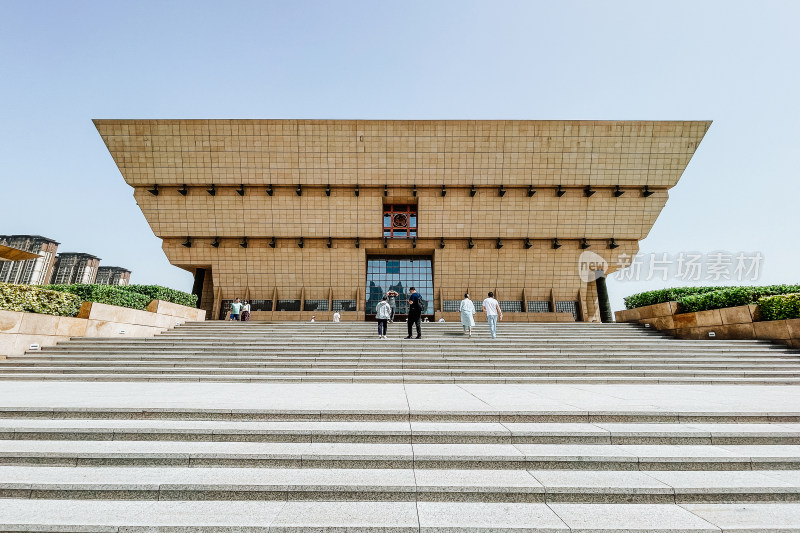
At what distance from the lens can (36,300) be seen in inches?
474

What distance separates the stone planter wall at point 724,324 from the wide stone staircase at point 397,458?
223 inches

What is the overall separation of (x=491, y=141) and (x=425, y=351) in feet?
53.1

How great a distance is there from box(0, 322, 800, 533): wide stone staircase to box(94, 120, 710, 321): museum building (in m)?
17.0

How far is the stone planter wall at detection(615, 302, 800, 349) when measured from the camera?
12.0 meters

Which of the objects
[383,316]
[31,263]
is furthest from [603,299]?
[31,263]

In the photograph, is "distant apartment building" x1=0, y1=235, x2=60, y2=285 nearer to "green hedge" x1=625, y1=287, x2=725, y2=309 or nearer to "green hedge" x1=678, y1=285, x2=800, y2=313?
"green hedge" x1=625, y1=287, x2=725, y2=309

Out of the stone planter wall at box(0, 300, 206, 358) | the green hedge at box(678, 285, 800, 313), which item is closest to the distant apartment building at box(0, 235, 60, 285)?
the stone planter wall at box(0, 300, 206, 358)

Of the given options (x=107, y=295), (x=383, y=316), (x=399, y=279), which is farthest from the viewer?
(x=399, y=279)

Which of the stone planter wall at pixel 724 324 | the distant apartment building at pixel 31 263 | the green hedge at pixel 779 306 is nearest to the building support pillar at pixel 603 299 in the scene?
the stone planter wall at pixel 724 324

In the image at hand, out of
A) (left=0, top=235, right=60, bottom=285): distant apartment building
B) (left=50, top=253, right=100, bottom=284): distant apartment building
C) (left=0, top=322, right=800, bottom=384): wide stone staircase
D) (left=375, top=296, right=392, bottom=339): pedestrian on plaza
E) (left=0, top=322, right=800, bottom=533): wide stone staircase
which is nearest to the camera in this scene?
(left=0, top=322, right=800, bottom=533): wide stone staircase

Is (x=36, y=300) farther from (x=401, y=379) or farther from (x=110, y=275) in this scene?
(x=110, y=275)

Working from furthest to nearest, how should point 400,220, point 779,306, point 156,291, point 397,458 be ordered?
1. point 400,220
2. point 156,291
3. point 779,306
4. point 397,458

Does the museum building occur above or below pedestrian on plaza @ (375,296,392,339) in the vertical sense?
above

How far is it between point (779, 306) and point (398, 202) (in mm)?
18563
